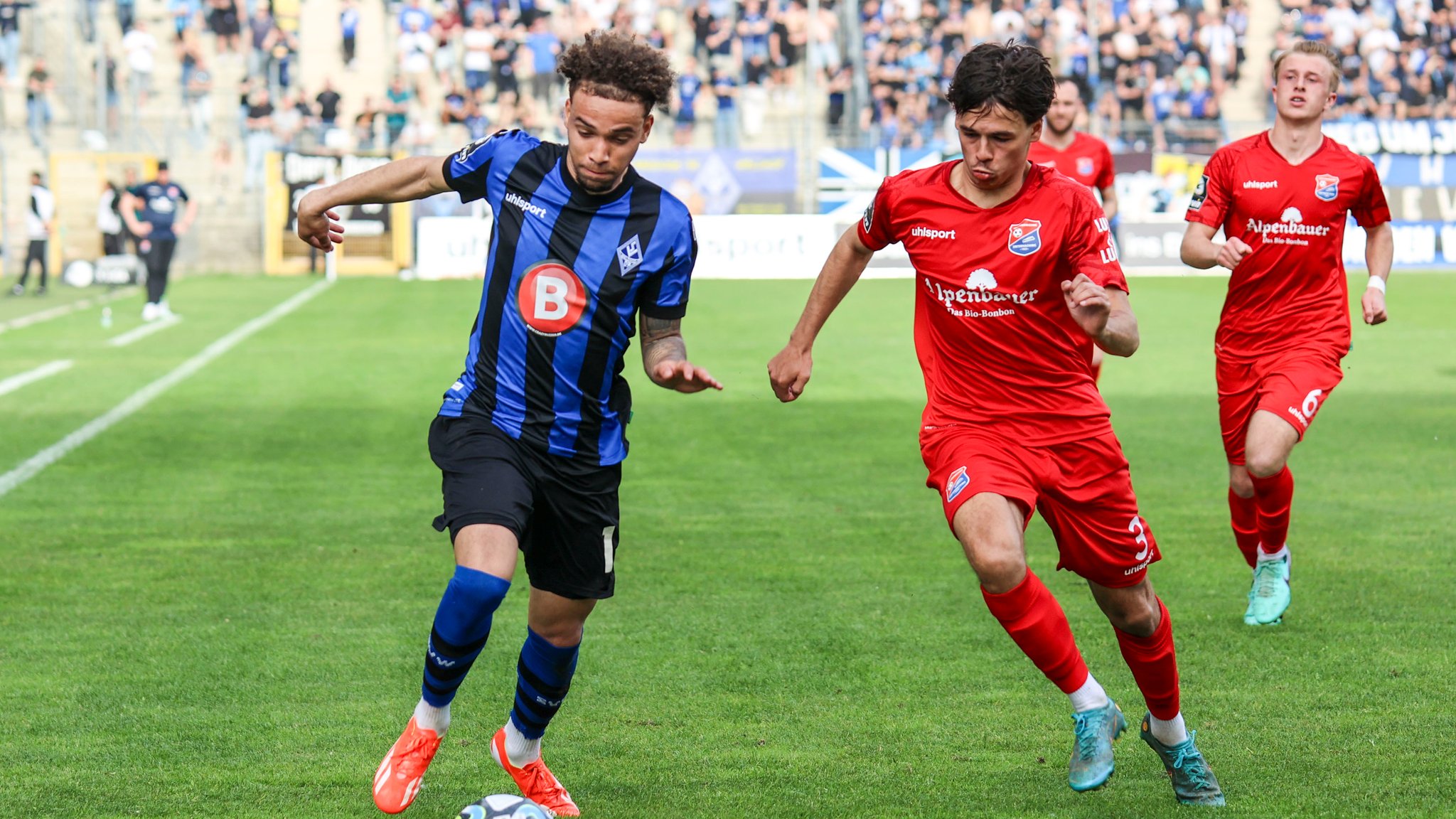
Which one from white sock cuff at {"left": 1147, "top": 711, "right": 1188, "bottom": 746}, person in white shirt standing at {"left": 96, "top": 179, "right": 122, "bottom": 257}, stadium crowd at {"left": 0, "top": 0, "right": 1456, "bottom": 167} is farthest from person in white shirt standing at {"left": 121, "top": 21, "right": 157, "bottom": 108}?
white sock cuff at {"left": 1147, "top": 711, "right": 1188, "bottom": 746}

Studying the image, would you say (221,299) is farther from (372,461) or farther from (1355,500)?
(1355,500)

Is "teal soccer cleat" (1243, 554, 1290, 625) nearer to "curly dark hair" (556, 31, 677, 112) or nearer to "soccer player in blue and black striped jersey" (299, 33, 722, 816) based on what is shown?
"soccer player in blue and black striped jersey" (299, 33, 722, 816)

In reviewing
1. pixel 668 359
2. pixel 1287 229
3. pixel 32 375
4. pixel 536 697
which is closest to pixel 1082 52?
pixel 32 375

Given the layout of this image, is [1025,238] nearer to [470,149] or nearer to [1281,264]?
[470,149]

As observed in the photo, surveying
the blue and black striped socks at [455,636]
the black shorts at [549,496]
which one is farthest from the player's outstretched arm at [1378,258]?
the blue and black striped socks at [455,636]

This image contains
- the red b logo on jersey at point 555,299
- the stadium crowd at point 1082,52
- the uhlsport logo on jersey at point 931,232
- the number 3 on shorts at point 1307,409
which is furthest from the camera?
the stadium crowd at point 1082,52

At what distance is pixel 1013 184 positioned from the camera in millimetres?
4918

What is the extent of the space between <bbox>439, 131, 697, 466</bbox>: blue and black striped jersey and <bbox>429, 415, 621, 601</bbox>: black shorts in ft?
0.15

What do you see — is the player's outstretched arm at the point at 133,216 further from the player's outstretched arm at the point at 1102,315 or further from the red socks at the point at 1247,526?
the player's outstretched arm at the point at 1102,315

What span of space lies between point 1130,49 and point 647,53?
31565mm

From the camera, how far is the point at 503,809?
4.43m

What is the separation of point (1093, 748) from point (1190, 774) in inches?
14.6

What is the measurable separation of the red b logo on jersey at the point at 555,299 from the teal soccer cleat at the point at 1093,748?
1.84m

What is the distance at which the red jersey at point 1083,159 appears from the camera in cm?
1022
